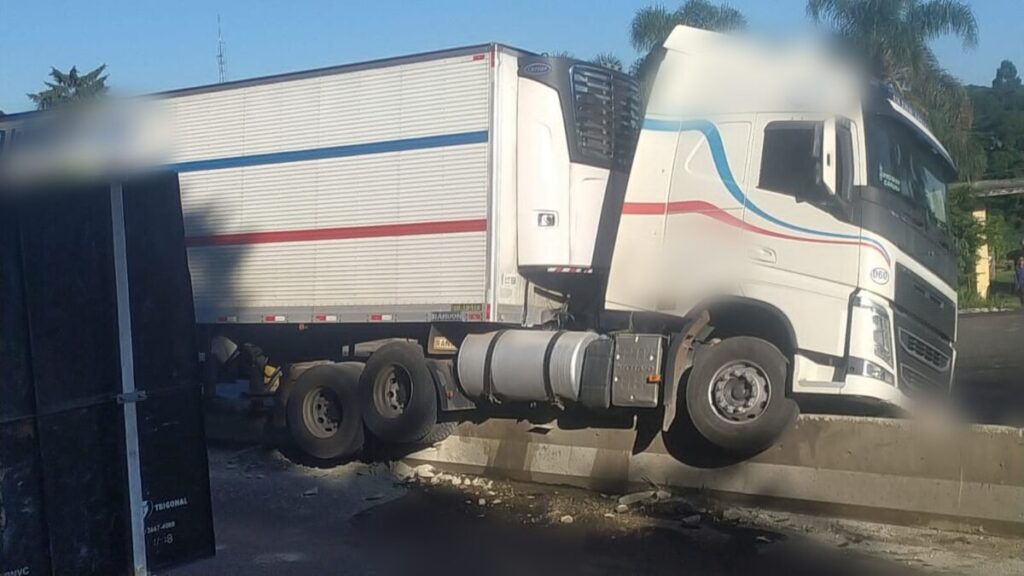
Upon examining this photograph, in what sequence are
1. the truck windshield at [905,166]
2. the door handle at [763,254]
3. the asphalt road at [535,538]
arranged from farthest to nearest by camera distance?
1. the door handle at [763,254]
2. the truck windshield at [905,166]
3. the asphalt road at [535,538]

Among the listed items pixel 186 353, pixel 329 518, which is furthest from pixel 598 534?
pixel 186 353

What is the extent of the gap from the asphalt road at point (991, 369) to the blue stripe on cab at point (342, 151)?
5.29 m

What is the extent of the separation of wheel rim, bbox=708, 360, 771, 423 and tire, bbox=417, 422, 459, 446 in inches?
124

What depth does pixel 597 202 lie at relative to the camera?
11.2 meters

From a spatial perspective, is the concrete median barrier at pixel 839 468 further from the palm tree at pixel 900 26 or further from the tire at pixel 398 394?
the palm tree at pixel 900 26

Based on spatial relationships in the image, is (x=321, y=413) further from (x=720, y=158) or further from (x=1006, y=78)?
(x=1006, y=78)

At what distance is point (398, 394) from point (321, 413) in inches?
43.9

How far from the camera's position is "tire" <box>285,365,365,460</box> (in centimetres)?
1165

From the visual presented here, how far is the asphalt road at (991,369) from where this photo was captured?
1130 cm

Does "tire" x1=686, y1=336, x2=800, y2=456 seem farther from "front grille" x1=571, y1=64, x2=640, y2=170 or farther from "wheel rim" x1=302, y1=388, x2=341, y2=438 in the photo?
"wheel rim" x1=302, y1=388, x2=341, y2=438

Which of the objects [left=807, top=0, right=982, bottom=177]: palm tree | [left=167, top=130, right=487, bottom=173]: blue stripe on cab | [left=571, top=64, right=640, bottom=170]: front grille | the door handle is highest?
[left=807, top=0, right=982, bottom=177]: palm tree

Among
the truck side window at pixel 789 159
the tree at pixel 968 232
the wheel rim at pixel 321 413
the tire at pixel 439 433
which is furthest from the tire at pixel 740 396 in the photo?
the tree at pixel 968 232

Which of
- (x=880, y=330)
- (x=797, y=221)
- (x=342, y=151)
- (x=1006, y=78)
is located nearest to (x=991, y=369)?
(x=880, y=330)

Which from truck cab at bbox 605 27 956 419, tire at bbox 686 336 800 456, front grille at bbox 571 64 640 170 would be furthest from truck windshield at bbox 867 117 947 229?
front grille at bbox 571 64 640 170
